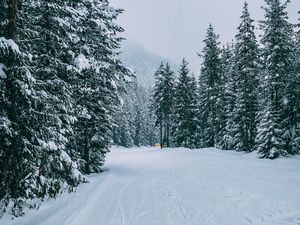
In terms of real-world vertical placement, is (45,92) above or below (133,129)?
below

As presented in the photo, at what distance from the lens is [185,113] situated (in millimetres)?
48562

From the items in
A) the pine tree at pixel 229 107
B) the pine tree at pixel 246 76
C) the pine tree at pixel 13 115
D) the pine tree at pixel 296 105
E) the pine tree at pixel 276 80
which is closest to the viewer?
the pine tree at pixel 13 115

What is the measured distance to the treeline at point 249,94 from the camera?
1106 inches

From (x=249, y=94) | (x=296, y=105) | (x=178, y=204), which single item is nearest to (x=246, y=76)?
(x=249, y=94)

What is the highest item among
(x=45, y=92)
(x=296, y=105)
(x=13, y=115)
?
(x=296, y=105)

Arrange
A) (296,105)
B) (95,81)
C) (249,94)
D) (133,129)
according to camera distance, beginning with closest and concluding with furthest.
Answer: (95,81)
(296,105)
(249,94)
(133,129)

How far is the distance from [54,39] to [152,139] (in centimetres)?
10116

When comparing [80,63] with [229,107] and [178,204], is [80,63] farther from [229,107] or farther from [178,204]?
[229,107]

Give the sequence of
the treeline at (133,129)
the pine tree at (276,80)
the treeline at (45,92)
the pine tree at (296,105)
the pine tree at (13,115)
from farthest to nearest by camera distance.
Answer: the treeline at (133,129) < the pine tree at (276,80) < the pine tree at (296,105) < the treeline at (45,92) < the pine tree at (13,115)

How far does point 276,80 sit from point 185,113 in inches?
783

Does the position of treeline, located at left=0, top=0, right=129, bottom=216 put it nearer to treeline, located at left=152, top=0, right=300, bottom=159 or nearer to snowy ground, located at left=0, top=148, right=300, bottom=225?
snowy ground, located at left=0, top=148, right=300, bottom=225

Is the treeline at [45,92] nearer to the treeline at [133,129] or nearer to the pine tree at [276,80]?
the pine tree at [276,80]

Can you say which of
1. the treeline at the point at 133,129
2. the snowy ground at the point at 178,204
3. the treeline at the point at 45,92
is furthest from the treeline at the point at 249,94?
the treeline at the point at 133,129

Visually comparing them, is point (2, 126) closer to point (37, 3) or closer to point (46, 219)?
point (46, 219)
